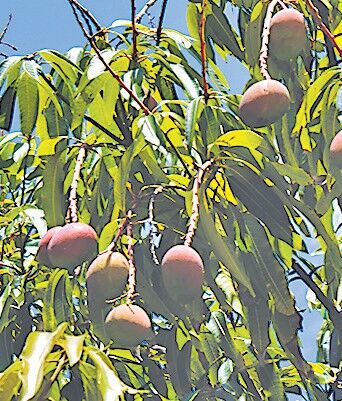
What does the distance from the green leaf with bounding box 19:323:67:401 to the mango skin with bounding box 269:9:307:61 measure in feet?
1.56

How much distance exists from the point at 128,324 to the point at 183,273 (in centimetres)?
12

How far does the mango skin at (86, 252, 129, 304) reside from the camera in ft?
3.44

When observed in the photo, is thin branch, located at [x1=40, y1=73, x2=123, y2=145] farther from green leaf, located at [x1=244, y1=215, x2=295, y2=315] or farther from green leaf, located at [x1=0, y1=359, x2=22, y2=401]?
green leaf, located at [x1=0, y1=359, x2=22, y2=401]

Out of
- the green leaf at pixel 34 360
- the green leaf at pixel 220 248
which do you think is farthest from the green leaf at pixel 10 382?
the green leaf at pixel 220 248

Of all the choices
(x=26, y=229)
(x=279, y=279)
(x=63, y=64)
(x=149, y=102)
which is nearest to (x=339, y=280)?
(x=279, y=279)

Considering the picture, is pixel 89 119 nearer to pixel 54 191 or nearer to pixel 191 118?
pixel 54 191

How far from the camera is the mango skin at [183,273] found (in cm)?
98

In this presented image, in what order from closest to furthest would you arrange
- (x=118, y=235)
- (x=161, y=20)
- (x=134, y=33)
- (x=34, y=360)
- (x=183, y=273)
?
(x=34, y=360) → (x=183, y=273) → (x=118, y=235) → (x=134, y=33) → (x=161, y=20)

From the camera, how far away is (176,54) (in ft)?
4.65

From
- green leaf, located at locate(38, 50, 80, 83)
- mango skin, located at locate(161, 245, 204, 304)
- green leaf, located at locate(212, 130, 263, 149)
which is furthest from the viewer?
green leaf, located at locate(38, 50, 80, 83)

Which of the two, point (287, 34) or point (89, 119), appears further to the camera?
point (89, 119)

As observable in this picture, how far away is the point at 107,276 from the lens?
105 cm

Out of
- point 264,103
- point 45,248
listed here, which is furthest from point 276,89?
point 45,248

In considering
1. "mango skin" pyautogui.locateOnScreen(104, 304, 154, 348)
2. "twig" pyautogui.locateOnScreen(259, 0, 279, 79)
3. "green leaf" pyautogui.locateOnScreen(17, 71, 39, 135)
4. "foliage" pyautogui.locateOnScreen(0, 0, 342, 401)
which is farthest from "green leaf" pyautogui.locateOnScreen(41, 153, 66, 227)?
"twig" pyautogui.locateOnScreen(259, 0, 279, 79)
